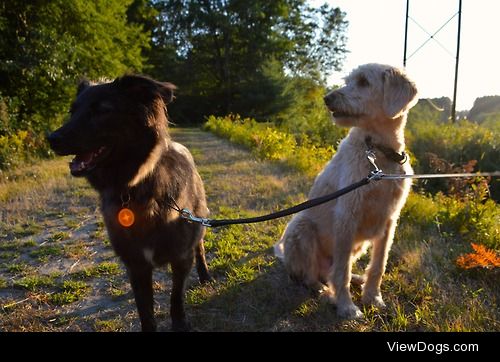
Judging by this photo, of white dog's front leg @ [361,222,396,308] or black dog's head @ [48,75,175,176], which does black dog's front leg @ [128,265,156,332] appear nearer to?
black dog's head @ [48,75,175,176]

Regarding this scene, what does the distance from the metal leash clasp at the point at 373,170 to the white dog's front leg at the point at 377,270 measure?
59cm

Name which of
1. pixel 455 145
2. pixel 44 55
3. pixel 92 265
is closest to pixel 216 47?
pixel 44 55

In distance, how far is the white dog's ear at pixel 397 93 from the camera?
2.84 metres

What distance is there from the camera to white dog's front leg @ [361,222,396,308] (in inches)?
119

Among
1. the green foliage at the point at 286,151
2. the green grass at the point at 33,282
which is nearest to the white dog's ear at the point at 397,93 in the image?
the green grass at the point at 33,282

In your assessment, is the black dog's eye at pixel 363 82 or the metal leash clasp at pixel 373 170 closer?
the metal leash clasp at pixel 373 170

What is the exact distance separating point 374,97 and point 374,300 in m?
1.66

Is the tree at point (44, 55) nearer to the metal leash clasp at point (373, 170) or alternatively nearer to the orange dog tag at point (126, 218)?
the orange dog tag at point (126, 218)

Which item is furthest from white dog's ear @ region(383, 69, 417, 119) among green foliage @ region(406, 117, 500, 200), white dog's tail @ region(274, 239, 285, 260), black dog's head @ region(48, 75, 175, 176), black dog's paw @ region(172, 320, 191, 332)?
green foliage @ region(406, 117, 500, 200)

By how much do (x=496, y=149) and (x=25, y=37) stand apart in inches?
544

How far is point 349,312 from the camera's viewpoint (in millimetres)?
2836

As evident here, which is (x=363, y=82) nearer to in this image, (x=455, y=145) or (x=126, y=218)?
(x=126, y=218)

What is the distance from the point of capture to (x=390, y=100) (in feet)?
9.38
